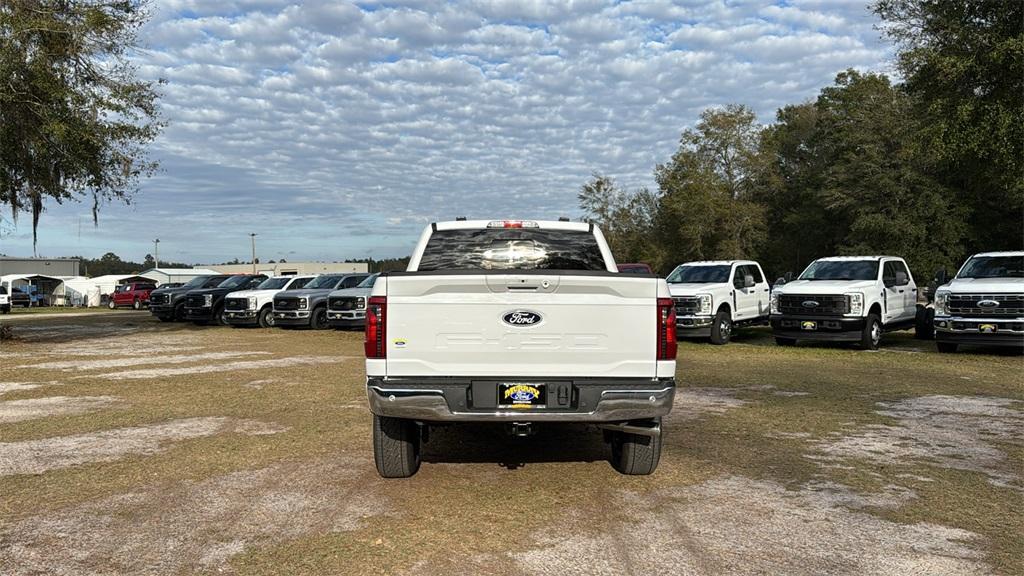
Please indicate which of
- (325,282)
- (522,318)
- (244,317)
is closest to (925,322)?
(522,318)

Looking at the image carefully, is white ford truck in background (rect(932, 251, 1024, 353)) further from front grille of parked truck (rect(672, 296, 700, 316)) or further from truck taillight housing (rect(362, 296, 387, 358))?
truck taillight housing (rect(362, 296, 387, 358))

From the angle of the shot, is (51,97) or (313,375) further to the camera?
(51,97)

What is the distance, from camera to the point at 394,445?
17.9 ft

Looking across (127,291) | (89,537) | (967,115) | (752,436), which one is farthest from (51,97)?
(127,291)

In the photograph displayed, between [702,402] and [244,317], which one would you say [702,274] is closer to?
[702,402]

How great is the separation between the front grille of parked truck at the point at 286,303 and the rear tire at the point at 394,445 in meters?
17.6

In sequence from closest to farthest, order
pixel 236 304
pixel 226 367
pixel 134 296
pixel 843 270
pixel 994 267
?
pixel 226 367
pixel 994 267
pixel 843 270
pixel 236 304
pixel 134 296

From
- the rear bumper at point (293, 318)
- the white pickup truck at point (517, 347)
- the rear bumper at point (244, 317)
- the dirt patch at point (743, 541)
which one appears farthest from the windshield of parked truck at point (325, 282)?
the dirt patch at point (743, 541)

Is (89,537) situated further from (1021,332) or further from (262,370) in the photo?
(1021,332)

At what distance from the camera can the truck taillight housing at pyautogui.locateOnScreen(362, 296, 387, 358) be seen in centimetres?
494

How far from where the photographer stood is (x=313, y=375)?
38.5ft

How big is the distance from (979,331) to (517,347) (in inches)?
480

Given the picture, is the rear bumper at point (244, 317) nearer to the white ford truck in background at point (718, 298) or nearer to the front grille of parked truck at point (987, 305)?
the white ford truck in background at point (718, 298)

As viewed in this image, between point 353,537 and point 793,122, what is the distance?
6452 cm
